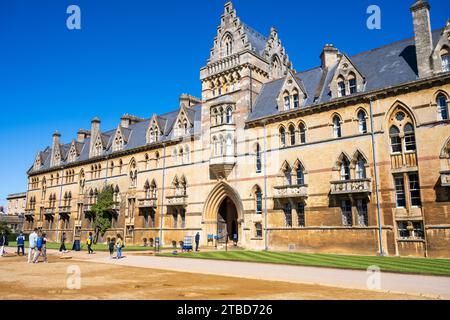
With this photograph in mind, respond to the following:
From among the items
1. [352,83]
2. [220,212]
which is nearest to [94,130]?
[220,212]

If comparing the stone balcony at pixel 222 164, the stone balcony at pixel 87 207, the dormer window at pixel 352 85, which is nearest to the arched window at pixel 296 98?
the dormer window at pixel 352 85

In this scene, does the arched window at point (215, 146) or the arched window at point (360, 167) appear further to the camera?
the arched window at point (215, 146)

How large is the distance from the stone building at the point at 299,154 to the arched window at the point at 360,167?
0.08m

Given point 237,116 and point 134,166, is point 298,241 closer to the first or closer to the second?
point 237,116

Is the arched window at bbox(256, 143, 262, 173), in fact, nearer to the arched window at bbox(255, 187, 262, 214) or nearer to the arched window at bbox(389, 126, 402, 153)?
the arched window at bbox(255, 187, 262, 214)

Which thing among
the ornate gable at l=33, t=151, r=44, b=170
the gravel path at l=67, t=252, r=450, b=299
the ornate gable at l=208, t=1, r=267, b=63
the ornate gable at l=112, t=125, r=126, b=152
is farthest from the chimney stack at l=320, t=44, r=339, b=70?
the ornate gable at l=33, t=151, r=44, b=170

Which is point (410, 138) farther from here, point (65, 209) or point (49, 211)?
point (49, 211)

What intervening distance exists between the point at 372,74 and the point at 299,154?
347 inches

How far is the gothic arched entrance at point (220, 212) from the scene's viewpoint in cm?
3653

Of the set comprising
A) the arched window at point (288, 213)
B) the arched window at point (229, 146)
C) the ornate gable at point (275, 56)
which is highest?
the ornate gable at point (275, 56)

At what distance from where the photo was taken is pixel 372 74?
29500 millimetres

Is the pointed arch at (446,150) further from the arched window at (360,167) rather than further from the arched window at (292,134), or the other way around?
the arched window at (292,134)

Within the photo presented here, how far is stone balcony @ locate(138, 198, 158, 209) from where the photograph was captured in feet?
140

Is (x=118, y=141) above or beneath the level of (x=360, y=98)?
above
